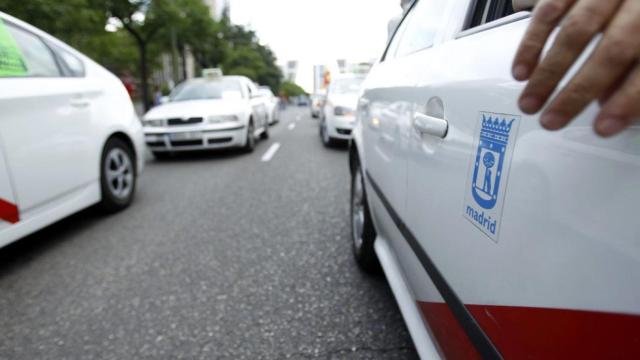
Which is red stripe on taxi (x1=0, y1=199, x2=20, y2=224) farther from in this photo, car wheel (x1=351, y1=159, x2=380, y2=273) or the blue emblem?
the blue emblem

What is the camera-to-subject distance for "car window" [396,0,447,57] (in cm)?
154

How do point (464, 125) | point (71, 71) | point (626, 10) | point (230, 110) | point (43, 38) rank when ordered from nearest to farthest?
point (626, 10)
point (464, 125)
point (43, 38)
point (71, 71)
point (230, 110)

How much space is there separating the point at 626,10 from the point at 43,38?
11.6ft

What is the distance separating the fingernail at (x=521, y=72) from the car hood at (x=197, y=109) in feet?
20.7

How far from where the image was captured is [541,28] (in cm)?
57

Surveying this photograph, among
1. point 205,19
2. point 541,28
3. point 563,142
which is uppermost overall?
point 205,19

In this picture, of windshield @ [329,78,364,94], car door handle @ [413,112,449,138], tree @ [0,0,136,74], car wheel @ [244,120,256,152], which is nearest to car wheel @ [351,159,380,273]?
car door handle @ [413,112,449,138]

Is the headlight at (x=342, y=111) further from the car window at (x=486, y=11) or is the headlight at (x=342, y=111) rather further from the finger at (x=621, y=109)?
the finger at (x=621, y=109)

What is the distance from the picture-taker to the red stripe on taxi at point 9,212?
7.86 ft

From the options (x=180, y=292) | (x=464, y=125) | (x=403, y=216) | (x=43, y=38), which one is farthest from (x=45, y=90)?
(x=464, y=125)

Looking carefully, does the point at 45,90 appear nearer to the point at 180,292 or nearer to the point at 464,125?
the point at 180,292

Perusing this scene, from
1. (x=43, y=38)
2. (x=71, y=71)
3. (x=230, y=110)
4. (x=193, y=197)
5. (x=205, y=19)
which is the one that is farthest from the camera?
(x=205, y=19)

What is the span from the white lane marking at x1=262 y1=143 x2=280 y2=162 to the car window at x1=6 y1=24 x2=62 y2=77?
3865mm

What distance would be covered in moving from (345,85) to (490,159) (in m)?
7.60
